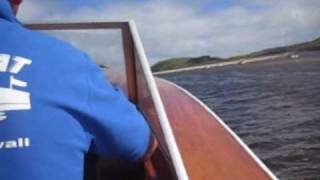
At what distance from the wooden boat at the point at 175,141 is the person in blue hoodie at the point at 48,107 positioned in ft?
0.90

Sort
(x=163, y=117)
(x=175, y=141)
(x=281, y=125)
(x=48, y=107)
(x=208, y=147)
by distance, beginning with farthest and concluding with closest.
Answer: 1. (x=281, y=125)
2. (x=208, y=147)
3. (x=175, y=141)
4. (x=163, y=117)
5. (x=48, y=107)

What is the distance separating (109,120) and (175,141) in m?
0.74

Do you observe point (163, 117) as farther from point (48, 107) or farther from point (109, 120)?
point (48, 107)

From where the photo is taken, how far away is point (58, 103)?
3.92 ft

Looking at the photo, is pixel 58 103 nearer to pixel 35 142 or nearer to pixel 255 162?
pixel 35 142

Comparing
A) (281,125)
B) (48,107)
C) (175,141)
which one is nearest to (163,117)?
(175,141)

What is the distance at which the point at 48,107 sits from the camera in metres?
1.20

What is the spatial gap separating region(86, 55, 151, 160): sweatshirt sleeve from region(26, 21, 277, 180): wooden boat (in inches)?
6.5

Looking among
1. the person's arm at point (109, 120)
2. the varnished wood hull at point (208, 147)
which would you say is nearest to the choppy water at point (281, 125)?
the varnished wood hull at point (208, 147)

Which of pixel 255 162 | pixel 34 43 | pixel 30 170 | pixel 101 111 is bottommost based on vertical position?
pixel 255 162

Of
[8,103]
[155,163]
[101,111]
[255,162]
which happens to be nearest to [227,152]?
[255,162]

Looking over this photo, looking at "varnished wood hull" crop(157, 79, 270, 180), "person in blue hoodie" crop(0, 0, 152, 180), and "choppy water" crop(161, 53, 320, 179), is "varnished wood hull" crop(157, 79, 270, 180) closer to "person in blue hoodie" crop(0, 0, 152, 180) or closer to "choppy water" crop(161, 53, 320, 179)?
"person in blue hoodie" crop(0, 0, 152, 180)

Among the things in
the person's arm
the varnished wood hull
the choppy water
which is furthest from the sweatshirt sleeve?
the choppy water

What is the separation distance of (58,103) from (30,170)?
0.15 m
